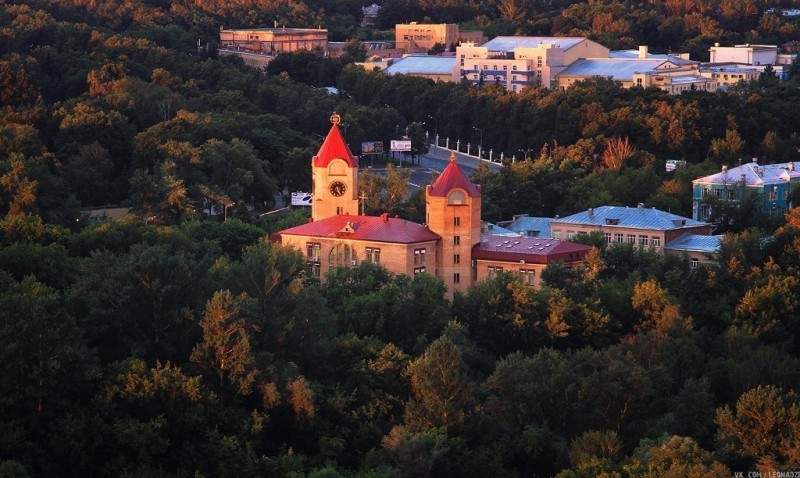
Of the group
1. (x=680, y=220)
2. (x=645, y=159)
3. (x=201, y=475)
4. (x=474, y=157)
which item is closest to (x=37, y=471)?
(x=201, y=475)

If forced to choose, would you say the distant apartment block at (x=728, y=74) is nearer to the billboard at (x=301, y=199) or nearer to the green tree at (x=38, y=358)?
the billboard at (x=301, y=199)

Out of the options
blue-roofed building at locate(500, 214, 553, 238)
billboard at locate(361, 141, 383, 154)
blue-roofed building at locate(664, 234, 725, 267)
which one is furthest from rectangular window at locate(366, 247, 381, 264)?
billboard at locate(361, 141, 383, 154)

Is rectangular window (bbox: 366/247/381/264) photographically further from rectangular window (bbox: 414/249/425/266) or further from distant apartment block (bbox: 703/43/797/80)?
distant apartment block (bbox: 703/43/797/80)

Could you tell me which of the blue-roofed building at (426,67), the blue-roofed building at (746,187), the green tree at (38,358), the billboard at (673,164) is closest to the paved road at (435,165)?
the billboard at (673,164)

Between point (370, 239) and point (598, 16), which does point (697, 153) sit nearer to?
point (370, 239)

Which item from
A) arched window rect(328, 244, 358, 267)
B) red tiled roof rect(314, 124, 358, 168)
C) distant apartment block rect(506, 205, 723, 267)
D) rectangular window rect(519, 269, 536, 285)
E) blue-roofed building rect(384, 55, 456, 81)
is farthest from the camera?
blue-roofed building rect(384, 55, 456, 81)

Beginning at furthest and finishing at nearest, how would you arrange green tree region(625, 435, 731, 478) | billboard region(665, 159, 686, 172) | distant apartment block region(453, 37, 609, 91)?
distant apartment block region(453, 37, 609, 91)
billboard region(665, 159, 686, 172)
green tree region(625, 435, 731, 478)
